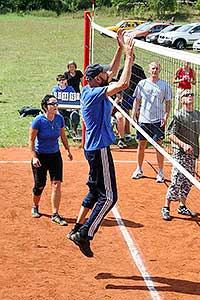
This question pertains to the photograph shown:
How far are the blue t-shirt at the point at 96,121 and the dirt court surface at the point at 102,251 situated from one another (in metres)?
1.53

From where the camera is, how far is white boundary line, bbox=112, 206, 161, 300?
6980 millimetres

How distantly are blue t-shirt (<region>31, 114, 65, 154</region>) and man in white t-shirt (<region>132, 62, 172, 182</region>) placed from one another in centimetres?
240

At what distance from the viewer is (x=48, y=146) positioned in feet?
29.2

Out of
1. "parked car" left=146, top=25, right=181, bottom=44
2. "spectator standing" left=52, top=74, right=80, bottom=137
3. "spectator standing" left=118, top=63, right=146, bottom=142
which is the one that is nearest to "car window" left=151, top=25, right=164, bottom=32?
"parked car" left=146, top=25, right=181, bottom=44

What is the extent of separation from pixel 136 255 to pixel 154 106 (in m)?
3.69

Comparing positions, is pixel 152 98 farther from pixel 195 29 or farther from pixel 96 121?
pixel 195 29

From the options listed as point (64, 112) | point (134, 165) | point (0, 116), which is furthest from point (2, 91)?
point (134, 165)

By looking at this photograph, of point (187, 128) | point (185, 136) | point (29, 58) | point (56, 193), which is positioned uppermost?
point (187, 128)

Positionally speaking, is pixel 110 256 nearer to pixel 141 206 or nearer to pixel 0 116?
pixel 141 206

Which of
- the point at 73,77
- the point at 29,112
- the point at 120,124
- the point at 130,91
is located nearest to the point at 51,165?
the point at 120,124

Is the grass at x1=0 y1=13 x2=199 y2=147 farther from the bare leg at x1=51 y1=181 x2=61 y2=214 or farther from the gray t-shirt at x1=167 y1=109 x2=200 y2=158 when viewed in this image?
the gray t-shirt at x1=167 y1=109 x2=200 y2=158

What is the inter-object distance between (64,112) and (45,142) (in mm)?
6240

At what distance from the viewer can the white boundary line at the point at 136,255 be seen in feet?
22.9

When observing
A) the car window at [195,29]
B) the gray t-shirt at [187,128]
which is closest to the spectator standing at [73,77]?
the gray t-shirt at [187,128]
